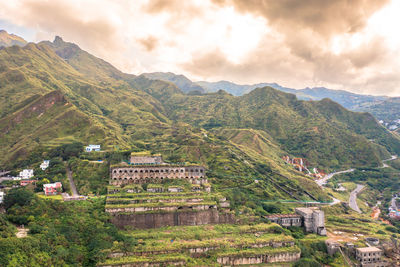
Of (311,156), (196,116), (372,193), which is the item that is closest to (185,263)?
(372,193)

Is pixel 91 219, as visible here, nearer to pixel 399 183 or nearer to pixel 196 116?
pixel 399 183

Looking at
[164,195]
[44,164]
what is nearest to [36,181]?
[44,164]

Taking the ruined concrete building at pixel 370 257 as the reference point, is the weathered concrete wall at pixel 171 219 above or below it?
above

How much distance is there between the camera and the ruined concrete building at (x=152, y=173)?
56.6m

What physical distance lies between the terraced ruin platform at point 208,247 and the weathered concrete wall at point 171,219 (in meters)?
1.29

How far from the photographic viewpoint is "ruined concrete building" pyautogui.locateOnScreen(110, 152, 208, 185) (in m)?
56.6

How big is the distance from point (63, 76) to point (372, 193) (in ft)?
595

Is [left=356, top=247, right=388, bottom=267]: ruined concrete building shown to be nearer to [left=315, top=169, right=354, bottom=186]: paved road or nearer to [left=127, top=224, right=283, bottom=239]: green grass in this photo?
[left=127, top=224, right=283, bottom=239]: green grass

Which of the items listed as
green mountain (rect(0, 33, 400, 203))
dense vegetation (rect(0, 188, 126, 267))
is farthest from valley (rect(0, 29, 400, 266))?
green mountain (rect(0, 33, 400, 203))

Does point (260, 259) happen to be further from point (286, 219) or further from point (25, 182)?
point (25, 182)

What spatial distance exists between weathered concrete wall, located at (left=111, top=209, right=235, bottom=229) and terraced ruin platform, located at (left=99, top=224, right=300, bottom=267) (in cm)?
129

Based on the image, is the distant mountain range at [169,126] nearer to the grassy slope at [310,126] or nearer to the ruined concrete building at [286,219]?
the grassy slope at [310,126]

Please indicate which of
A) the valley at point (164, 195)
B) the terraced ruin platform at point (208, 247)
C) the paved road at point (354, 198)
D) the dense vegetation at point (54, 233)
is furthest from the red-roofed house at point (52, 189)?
the paved road at point (354, 198)

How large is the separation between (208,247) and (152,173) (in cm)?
2280
